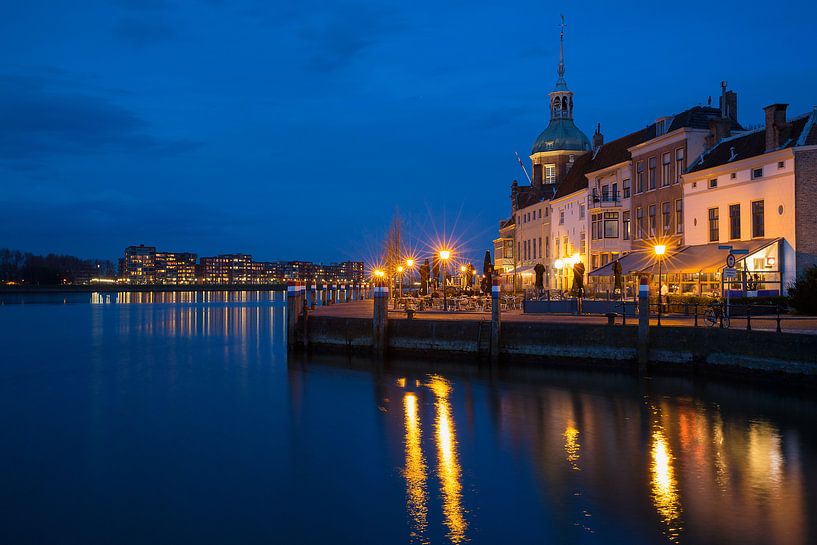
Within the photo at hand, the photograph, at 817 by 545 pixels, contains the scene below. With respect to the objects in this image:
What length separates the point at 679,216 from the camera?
43031mm

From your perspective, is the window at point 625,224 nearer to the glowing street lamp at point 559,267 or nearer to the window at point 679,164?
the window at point 679,164

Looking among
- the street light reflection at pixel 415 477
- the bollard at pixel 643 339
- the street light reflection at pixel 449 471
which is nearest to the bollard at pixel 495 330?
the street light reflection at pixel 449 471

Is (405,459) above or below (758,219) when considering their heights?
below

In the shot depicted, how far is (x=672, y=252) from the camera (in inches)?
1628

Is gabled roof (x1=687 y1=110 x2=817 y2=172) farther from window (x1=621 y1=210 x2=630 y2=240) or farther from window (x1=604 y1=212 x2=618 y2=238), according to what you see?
window (x1=604 y1=212 x2=618 y2=238)

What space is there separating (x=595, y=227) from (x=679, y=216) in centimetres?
1033

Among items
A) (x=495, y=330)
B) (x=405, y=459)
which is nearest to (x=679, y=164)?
(x=495, y=330)

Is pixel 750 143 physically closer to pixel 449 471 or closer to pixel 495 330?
pixel 495 330

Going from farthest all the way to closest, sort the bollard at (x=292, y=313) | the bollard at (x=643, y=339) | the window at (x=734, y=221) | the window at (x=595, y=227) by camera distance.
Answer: the window at (x=595, y=227) < the window at (x=734, y=221) < the bollard at (x=292, y=313) < the bollard at (x=643, y=339)

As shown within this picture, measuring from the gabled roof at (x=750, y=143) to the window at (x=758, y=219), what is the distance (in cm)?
→ 236

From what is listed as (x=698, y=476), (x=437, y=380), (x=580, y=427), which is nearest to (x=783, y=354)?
(x=580, y=427)

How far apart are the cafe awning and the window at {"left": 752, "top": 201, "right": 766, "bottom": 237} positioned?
467mm

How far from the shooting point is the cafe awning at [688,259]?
35531mm

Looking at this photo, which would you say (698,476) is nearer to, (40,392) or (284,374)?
(284,374)
